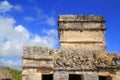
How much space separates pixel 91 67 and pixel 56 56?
1.79 meters

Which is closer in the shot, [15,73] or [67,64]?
[67,64]

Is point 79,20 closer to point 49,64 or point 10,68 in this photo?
point 49,64

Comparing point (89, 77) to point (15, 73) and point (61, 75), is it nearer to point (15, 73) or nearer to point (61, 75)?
point (61, 75)

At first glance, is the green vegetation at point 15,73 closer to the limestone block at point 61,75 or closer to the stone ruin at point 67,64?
the stone ruin at point 67,64

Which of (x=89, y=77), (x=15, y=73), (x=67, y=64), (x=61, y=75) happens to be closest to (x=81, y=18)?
(x=67, y=64)

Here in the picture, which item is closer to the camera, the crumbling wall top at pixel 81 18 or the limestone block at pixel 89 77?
the limestone block at pixel 89 77

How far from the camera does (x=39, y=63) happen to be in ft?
38.0

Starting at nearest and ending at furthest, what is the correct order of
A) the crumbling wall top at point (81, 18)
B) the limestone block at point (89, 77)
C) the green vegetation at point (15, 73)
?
the limestone block at point (89, 77) → the crumbling wall top at point (81, 18) → the green vegetation at point (15, 73)

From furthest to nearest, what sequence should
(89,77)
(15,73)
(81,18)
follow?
(15,73), (81,18), (89,77)

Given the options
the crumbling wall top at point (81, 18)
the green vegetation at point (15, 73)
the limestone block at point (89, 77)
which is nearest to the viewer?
the limestone block at point (89, 77)

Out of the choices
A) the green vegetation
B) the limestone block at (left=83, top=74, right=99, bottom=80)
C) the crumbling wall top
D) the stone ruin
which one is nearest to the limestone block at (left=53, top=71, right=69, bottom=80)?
the stone ruin

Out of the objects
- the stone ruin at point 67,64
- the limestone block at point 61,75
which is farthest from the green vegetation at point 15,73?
the limestone block at point 61,75

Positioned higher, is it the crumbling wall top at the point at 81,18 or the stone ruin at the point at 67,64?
Result: the crumbling wall top at the point at 81,18

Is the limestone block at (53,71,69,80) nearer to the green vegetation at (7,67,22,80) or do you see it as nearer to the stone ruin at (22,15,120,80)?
the stone ruin at (22,15,120,80)
